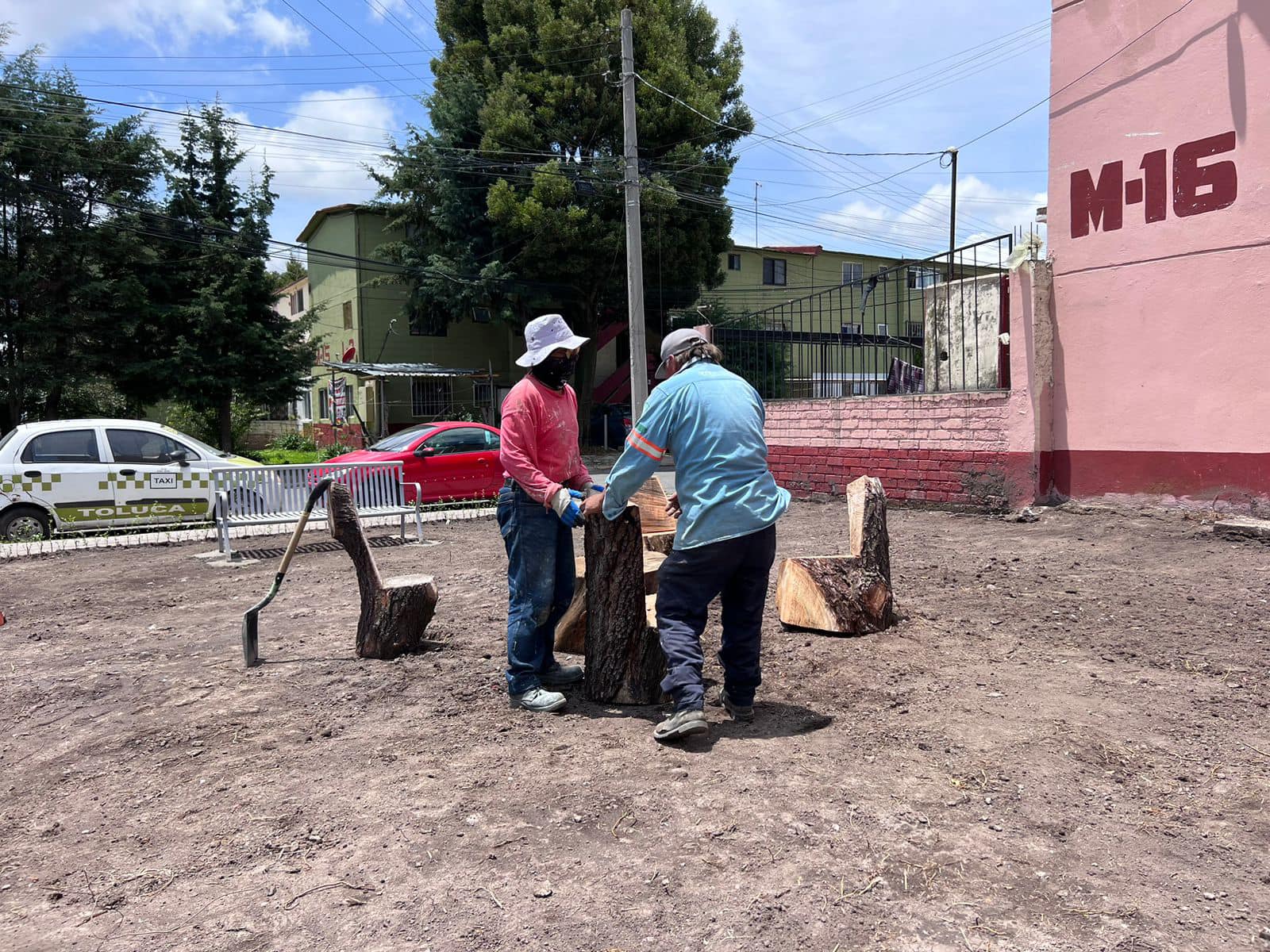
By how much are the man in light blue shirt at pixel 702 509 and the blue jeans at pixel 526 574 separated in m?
0.39

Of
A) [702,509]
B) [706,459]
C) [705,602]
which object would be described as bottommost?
[705,602]

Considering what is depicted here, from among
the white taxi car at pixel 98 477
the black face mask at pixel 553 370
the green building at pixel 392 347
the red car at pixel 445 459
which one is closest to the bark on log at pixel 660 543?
the black face mask at pixel 553 370

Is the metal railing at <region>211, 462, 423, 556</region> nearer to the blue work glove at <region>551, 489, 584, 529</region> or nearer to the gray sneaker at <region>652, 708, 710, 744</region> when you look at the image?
the blue work glove at <region>551, 489, 584, 529</region>

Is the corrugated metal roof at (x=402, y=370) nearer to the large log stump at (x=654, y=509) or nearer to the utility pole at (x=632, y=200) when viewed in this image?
the utility pole at (x=632, y=200)

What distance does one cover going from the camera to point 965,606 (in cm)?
541

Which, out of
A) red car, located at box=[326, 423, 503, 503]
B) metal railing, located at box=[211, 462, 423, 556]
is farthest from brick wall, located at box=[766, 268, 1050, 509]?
metal railing, located at box=[211, 462, 423, 556]

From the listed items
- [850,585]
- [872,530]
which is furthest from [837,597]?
[872,530]

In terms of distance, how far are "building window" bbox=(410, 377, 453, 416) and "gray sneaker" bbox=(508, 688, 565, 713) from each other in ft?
79.4

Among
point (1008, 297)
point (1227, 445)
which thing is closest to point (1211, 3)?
point (1008, 297)

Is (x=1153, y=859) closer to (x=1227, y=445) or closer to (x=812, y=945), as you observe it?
(x=812, y=945)

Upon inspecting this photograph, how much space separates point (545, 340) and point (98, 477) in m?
8.07

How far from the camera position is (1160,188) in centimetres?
773

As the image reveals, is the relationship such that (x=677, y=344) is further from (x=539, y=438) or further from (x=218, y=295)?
(x=218, y=295)

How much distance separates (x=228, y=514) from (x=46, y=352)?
1320 cm
